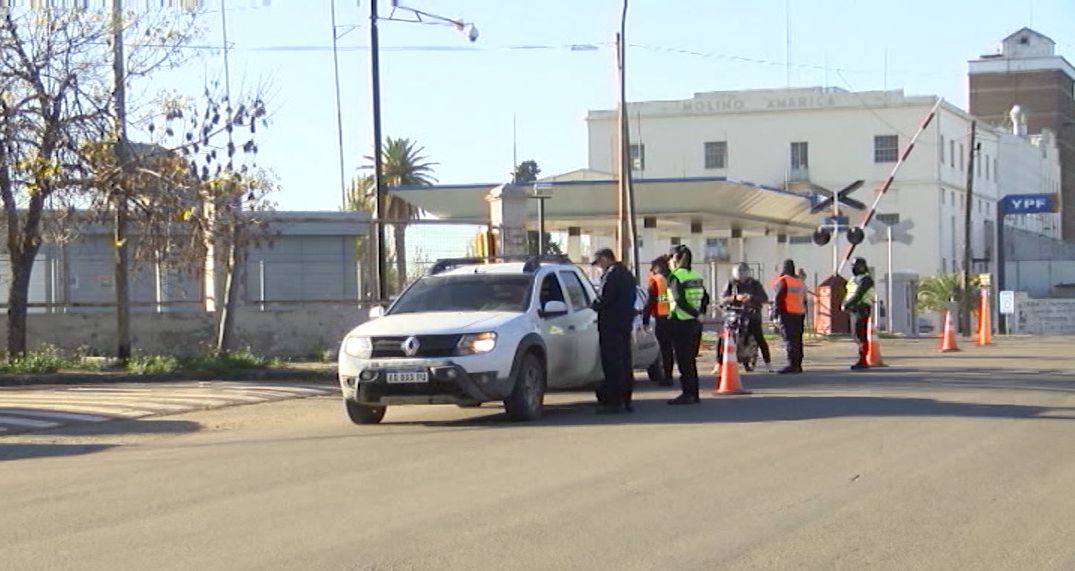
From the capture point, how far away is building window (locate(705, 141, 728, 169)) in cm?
7481

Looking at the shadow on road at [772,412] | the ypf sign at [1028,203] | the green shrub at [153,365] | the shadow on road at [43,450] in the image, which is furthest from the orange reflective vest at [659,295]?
the ypf sign at [1028,203]

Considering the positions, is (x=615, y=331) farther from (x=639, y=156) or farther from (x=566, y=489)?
(x=639, y=156)

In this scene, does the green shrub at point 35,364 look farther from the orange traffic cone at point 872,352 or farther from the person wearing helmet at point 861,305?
the orange traffic cone at point 872,352

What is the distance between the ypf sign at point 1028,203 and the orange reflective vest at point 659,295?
50621 mm

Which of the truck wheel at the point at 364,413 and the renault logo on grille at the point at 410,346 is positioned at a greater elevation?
the renault logo on grille at the point at 410,346

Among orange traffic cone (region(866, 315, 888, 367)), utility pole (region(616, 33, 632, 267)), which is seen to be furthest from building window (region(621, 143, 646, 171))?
orange traffic cone (region(866, 315, 888, 367))

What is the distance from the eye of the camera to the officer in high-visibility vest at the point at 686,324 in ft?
55.0

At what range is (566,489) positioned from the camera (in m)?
10.2

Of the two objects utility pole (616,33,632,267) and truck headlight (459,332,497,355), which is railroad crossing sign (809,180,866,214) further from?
truck headlight (459,332,497,355)

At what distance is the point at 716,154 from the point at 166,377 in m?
54.8

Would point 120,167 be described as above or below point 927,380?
above

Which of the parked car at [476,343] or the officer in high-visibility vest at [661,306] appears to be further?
the officer in high-visibility vest at [661,306]

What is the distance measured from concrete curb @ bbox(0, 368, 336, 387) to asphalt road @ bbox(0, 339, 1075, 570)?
5.76 m

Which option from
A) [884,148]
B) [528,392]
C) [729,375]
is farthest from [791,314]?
[884,148]
